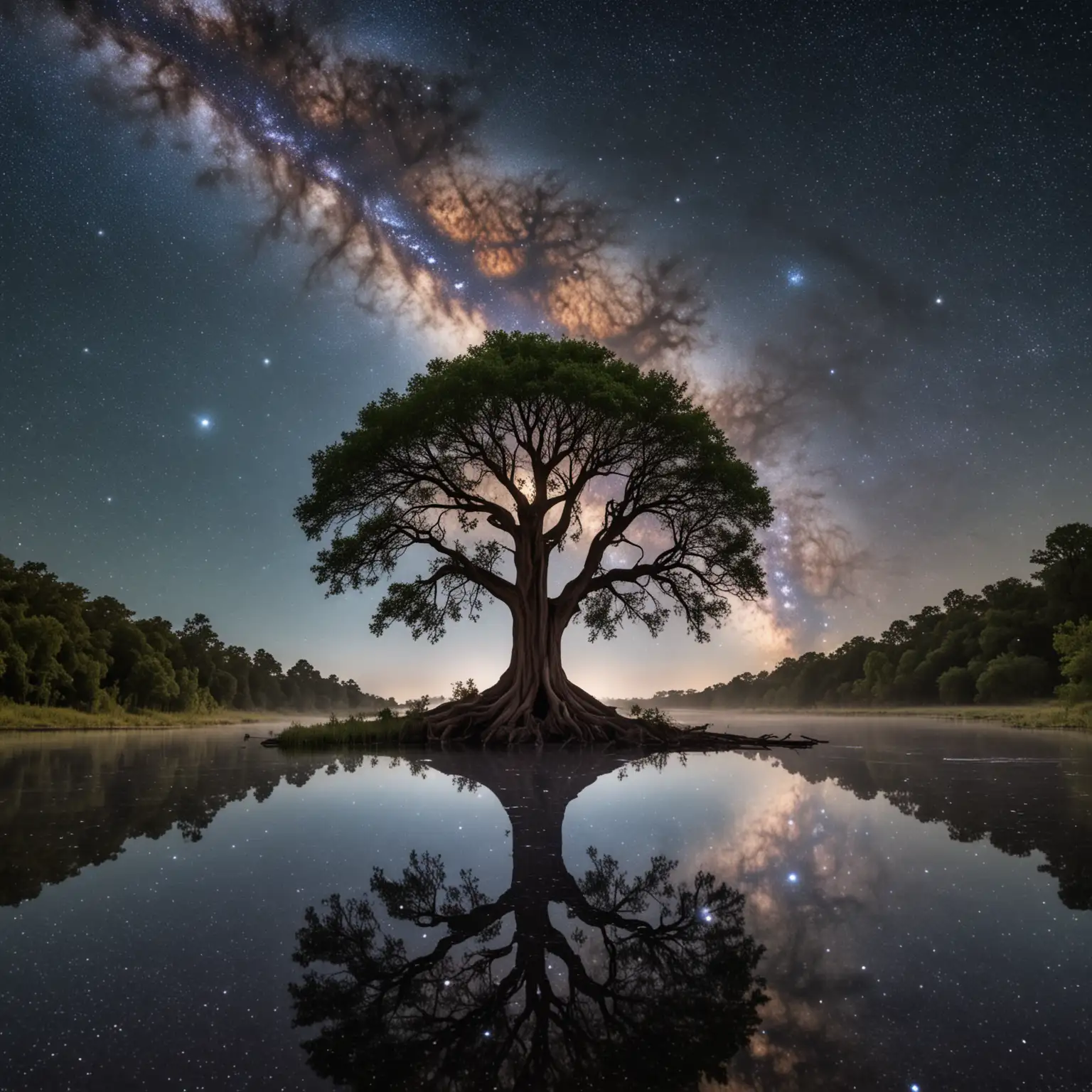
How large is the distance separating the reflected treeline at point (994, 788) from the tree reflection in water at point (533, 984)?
2531 mm

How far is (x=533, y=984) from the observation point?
2.70 m

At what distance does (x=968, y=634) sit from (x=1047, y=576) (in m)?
18.6

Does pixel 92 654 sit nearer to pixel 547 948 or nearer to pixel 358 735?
pixel 358 735

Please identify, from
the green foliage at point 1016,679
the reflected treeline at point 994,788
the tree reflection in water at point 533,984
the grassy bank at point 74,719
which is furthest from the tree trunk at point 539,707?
the green foliage at point 1016,679

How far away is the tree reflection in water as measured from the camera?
215 cm

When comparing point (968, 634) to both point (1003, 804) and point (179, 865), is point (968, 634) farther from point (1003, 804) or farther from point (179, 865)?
point (179, 865)

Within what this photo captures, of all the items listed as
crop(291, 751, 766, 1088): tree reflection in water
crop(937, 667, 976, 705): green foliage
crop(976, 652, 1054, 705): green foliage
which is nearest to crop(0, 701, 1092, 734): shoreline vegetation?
crop(976, 652, 1054, 705): green foliage

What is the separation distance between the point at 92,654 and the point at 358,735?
34167 millimetres

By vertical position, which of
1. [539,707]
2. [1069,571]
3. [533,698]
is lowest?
[539,707]

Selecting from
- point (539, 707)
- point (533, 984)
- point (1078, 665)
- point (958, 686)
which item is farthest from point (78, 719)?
point (958, 686)

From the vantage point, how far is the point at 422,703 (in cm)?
2128

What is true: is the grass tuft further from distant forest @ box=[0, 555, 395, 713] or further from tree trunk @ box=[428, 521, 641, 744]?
distant forest @ box=[0, 555, 395, 713]

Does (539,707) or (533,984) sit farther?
(539,707)

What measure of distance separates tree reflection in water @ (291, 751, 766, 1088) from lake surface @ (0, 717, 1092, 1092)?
0.01m
